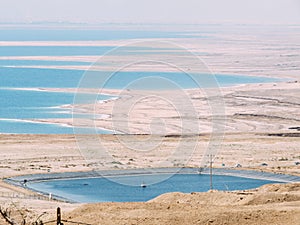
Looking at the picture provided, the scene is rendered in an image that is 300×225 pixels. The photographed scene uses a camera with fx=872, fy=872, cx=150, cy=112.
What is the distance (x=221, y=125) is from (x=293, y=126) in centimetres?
596

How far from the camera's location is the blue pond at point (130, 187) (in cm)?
4106

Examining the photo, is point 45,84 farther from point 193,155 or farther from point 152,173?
point 152,173

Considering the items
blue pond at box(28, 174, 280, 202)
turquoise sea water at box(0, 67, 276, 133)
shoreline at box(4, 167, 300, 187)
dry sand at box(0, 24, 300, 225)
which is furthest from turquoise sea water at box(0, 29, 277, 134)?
blue pond at box(28, 174, 280, 202)

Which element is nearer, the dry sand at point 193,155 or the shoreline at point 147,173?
the dry sand at point 193,155

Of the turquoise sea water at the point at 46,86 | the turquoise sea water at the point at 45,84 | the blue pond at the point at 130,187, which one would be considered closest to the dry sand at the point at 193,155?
the blue pond at the point at 130,187

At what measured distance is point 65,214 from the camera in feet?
75.9

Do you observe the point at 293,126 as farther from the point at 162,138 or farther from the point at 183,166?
the point at 183,166

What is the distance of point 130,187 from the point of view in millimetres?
44000

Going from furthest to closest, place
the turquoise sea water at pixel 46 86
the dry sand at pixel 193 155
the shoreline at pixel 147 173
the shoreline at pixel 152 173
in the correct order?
1. the turquoise sea water at pixel 46 86
2. the shoreline at pixel 152 173
3. the shoreline at pixel 147 173
4. the dry sand at pixel 193 155

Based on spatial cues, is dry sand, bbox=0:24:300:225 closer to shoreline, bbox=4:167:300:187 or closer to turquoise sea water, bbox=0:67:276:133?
shoreline, bbox=4:167:300:187

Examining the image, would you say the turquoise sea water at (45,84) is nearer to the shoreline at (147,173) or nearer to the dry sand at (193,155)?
the dry sand at (193,155)

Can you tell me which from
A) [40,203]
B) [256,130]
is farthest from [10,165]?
[256,130]

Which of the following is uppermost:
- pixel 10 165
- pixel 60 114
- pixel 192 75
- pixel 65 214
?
pixel 192 75

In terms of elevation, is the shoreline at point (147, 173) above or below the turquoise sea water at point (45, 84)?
below
